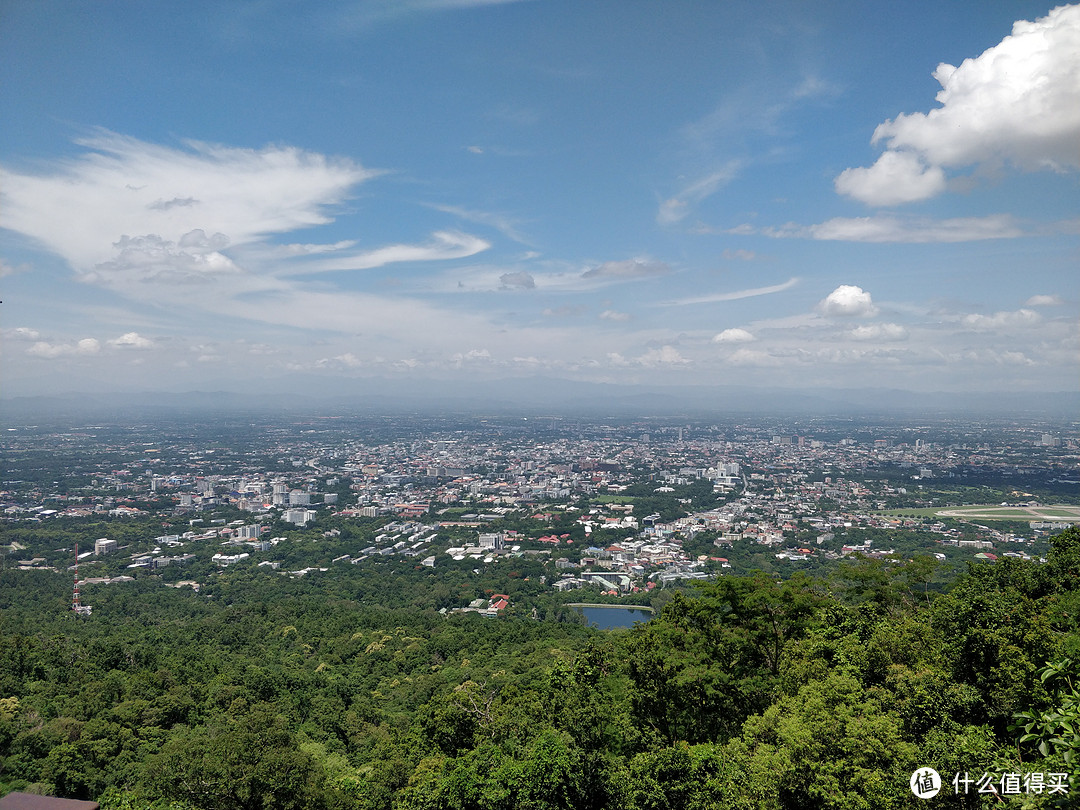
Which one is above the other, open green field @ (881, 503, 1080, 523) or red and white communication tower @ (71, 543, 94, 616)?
open green field @ (881, 503, 1080, 523)

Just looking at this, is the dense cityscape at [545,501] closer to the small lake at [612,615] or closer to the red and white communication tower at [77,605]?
the small lake at [612,615]

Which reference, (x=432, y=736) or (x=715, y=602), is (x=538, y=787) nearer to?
(x=432, y=736)

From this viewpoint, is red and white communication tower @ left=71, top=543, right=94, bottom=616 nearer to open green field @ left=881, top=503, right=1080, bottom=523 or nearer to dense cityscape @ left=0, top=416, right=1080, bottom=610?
dense cityscape @ left=0, top=416, right=1080, bottom=610

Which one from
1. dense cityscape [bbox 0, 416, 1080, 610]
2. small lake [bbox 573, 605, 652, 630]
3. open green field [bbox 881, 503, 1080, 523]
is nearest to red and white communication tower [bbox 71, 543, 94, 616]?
dense cityscape [bbox 0, 416, 1080, 610]

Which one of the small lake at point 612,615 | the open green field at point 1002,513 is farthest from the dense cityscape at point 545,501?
the small lake at point 612,615

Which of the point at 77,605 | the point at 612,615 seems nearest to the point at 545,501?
the point at 612,615

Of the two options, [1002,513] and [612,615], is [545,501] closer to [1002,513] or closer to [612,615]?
[612,615]
